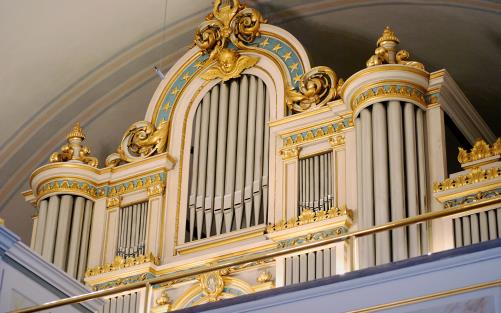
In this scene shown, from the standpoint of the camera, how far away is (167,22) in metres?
15.9

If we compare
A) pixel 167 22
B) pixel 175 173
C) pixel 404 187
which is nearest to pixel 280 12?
pixel 167 22

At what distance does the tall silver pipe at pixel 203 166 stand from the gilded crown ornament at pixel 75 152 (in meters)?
1.24

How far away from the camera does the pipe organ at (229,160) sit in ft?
44.9

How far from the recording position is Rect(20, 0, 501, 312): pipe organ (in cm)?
1258

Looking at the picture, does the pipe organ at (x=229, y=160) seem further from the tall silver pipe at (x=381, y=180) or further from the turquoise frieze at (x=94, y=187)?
the tall silver pipe at (x=381, y=180)

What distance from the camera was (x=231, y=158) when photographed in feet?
46.3

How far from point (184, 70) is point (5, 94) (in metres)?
2.33

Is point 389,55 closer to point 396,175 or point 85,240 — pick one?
point 396,175

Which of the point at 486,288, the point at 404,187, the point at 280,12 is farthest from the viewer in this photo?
the point at 280,12

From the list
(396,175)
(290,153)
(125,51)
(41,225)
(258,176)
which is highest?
(125,51)

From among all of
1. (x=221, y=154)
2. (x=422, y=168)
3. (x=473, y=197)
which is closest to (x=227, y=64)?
(x=221, y=154)

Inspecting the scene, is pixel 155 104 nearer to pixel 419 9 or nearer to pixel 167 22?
pixel 167 22

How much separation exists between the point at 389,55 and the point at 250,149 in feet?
5.73

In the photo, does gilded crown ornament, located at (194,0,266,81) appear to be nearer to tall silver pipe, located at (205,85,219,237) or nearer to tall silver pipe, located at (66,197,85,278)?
tall silver pipe, located at (205,85,219,237)
